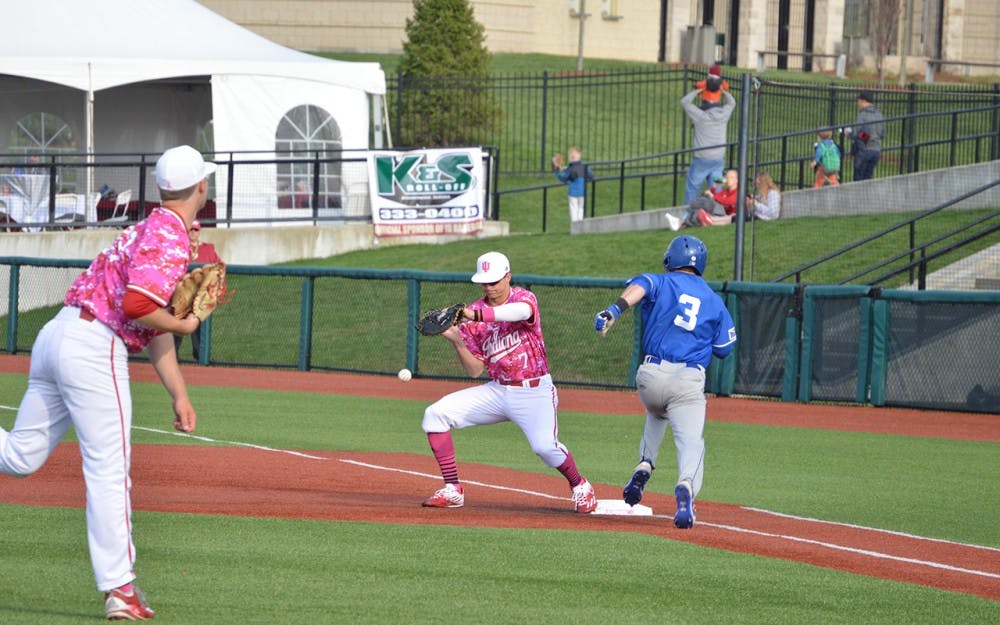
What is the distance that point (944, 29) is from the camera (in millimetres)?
51500

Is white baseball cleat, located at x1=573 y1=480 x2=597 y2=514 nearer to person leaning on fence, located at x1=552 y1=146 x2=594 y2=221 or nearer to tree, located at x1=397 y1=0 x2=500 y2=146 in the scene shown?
person leaning on fence, located at x1=552 y1=146 x2=594 y2=221

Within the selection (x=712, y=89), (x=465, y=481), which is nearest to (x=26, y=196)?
(x=712, y=89)

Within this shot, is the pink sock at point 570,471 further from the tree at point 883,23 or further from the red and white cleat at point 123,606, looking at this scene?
the tree at point 883,23

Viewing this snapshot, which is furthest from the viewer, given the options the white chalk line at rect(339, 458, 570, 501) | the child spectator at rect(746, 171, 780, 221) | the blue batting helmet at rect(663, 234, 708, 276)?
the child spectator at rect(746, 171, 780, 221)

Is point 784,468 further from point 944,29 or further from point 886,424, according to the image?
point 944,29

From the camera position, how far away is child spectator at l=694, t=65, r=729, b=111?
23.7m

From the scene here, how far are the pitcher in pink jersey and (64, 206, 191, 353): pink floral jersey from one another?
333cm

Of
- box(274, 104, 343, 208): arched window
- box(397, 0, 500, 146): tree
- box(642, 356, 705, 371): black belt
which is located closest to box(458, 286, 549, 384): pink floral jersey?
box(642, 356, 705, 371): black belt

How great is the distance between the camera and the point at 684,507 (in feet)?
28.6

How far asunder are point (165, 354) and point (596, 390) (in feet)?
43.2

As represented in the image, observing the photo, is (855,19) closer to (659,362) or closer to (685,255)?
(685,255)

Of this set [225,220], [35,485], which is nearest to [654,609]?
[35,485]

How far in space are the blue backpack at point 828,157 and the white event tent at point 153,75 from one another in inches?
327

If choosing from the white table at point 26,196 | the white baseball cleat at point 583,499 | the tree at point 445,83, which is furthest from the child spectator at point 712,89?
the white baseball cleat at point 583,499
